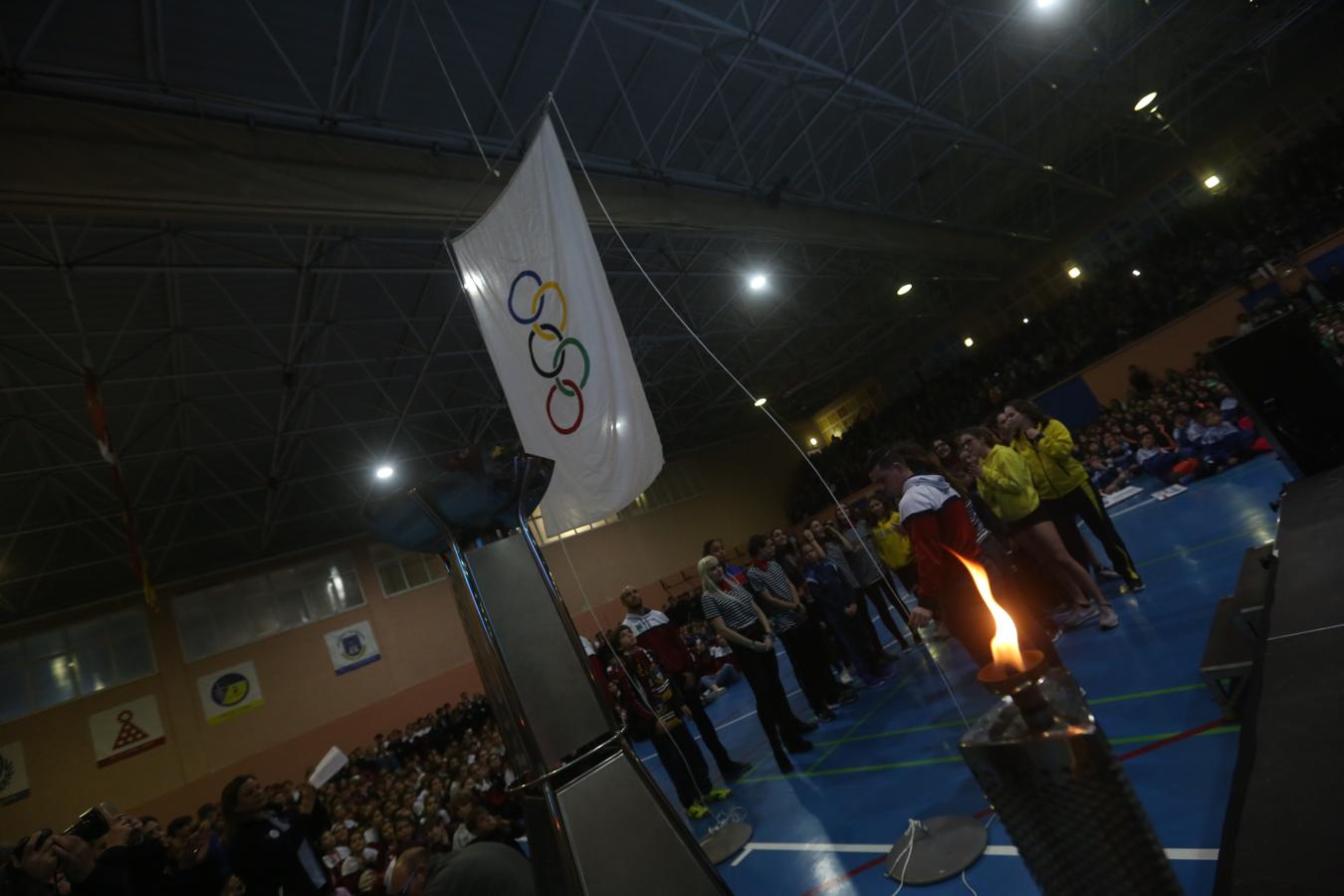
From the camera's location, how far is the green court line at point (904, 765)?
2656 millimetres

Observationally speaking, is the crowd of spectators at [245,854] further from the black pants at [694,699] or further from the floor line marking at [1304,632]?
the floor line marking at [1304,632]

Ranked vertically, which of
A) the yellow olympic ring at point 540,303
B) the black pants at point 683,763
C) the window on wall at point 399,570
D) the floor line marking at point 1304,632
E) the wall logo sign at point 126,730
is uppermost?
the window on wall at point 399,570

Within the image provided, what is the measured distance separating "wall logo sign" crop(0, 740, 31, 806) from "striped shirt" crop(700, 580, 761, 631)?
54.6ft

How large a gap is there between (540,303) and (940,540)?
8.11ft

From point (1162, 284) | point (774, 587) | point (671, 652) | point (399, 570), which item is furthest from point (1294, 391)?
point (399, 570)

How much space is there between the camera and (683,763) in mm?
4398

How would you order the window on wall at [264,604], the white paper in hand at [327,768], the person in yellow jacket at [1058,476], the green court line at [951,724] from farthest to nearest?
the window on wall at [264,604], the person in yellow jacket at [1058,476], the white paper in hand at [327,768], the green court line at [951,724]

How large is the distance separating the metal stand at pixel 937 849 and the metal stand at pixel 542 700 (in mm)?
1850

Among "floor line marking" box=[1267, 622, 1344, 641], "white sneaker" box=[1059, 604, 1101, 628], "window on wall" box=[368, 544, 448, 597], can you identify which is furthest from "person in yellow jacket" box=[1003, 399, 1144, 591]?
"window on wall" box=[368, 544, 448, 597]

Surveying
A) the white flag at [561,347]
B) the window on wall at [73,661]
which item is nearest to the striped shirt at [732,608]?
the white flag at [561,347]

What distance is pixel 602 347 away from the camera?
8.78 ft

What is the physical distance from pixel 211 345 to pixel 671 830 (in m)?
12.3

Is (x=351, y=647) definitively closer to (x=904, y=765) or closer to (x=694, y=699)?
(x=694, y=699)

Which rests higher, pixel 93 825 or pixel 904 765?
pixel 93 825
